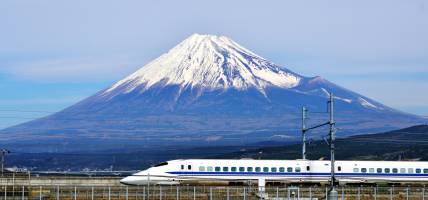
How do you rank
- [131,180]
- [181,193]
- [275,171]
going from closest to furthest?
[181,193], [131,180], [275,171]

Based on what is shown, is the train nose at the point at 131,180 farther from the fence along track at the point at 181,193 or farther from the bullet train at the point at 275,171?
the fence along track at the point at 181,193

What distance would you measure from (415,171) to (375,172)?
4.27 meters

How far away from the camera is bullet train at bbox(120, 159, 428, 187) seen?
86188 millimetres

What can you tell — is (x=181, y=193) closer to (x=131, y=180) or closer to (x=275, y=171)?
(x=131, y=180)

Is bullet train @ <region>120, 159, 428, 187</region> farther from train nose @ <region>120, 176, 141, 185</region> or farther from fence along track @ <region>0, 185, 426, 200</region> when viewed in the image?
fence along track @ <region>0, 185, 426, 200</region>

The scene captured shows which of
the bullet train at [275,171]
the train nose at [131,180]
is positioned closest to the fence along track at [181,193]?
the train nose at [131,180]

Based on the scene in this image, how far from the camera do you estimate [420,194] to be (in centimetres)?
7281

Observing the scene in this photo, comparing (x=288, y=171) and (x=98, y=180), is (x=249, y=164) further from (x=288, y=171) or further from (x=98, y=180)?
(x=98, y=180)

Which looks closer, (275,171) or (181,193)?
(181,193)

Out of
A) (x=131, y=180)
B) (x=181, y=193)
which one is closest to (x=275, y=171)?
(x=131, y=180)

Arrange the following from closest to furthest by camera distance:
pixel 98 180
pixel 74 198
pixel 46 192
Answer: pixel 74 198 < pixel 46 192 < pixel 98 180

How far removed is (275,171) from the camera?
87750 mm

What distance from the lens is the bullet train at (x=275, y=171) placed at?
86.2 meters

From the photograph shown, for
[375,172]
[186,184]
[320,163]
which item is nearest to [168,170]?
[186,184]
